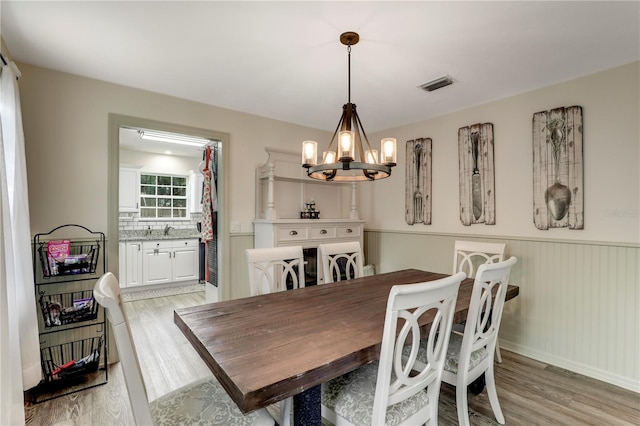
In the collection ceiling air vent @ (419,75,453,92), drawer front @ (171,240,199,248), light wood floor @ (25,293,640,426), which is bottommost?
light wood floor @ (25,293,640,426)

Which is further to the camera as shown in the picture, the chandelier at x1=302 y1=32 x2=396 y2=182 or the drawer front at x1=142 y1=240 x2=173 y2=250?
the drawer front at x1=142 y1=240 x2=173 y2=250

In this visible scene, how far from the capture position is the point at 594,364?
2.42 m

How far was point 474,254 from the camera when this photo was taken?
9.30 ft

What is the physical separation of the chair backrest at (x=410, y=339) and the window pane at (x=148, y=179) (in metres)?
5.56

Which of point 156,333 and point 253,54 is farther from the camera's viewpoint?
point 156,333

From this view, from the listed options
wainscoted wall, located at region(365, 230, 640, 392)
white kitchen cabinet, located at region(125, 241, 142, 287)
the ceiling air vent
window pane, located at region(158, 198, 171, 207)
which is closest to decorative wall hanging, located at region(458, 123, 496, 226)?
wainscoted wall, located at region(365, 230, 640, 392)

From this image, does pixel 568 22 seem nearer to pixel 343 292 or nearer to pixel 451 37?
pixel 451 37

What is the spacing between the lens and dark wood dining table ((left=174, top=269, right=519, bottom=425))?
97 centimetres

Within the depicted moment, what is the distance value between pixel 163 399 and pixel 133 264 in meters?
4.10

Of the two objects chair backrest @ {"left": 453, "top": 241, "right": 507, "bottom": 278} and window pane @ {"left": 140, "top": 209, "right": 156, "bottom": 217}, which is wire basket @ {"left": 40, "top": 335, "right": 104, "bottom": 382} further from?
window pane @ {"left": 140, "top": 209, "right": 156, "bottom": 217}

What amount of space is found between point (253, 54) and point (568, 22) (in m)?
2.00

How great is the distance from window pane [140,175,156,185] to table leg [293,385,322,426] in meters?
5.46

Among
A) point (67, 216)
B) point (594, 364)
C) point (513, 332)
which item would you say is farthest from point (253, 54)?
point (594, 364)

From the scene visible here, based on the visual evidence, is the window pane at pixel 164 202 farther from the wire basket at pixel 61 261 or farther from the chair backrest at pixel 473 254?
the chair backrest at pixel 473 254
